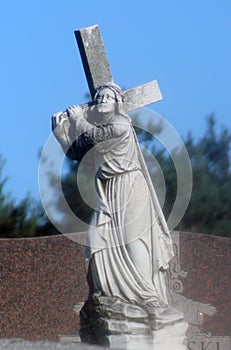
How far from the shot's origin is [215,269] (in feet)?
64.0

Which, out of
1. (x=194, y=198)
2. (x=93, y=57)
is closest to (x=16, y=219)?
(x=194, y=198)

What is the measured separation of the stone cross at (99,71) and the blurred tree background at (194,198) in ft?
35.6

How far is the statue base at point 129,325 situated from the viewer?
1191 centimetres

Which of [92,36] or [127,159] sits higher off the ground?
[92,36]

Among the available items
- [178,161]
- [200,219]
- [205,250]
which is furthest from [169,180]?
[178,161]

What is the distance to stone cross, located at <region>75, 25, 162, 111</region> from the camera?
42.3ft

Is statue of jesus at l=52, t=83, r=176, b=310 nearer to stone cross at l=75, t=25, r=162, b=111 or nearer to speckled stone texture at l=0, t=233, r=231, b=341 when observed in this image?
stone cross at l=75, t=25, r=162, b=111

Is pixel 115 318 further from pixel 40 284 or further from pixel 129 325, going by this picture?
pixel 40 284

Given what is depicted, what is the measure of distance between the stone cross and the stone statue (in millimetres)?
379

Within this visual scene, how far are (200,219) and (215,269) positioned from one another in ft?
47.1

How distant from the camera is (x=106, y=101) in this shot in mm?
12414

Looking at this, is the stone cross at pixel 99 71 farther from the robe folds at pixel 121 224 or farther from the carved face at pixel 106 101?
the robe folds at pixel 121 224

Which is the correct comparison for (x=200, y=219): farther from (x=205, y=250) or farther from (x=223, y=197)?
(x=205, y=250)

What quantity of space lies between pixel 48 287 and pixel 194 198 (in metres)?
15.8
